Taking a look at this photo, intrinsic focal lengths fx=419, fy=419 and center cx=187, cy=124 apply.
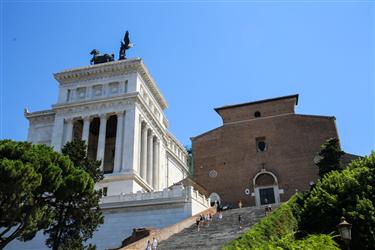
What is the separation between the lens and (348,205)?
18.7 metres

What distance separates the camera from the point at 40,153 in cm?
2108

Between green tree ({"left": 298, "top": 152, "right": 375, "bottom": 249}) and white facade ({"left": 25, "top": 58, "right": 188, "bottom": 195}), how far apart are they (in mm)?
19637

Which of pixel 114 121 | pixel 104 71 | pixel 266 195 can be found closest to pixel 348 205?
pixel 266 195

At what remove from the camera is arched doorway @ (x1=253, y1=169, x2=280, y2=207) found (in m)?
36.8

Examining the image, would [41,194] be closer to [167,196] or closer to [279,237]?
[167,196]

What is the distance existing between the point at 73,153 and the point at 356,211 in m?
15.9

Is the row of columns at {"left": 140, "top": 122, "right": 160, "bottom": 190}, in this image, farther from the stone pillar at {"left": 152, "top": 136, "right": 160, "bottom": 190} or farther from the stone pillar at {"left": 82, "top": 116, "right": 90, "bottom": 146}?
the stone pillar at {"left": 82, "top": 116, "right": 90, "bottom": 146}

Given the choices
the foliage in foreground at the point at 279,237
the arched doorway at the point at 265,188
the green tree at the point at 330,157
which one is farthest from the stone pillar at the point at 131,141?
the foliage in foreground at the point at 279,237

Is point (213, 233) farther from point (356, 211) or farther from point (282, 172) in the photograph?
point (282, 172)

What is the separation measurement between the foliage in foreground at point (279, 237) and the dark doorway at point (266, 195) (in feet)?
41.2

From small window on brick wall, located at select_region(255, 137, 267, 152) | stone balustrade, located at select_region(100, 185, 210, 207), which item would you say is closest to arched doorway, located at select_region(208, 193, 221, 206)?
small window on brick wall, located at select_region(255, 137, 267, 152)

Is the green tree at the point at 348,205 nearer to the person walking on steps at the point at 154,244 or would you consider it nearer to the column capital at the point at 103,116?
the person walking on steps at the point at 154,244

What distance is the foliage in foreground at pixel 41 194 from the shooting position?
61.7 ft

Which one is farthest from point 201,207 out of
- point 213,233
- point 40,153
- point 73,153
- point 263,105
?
point 263,105
